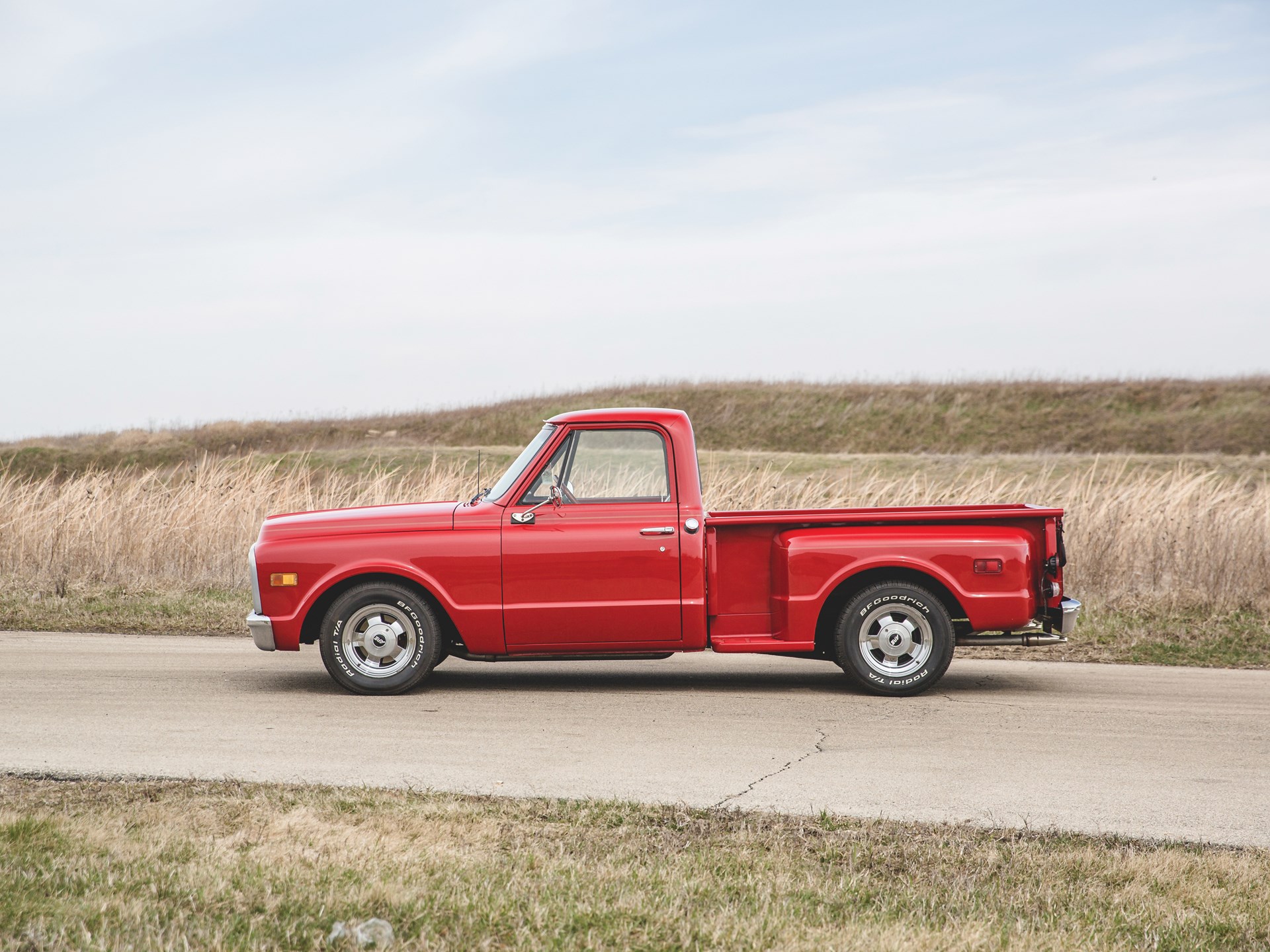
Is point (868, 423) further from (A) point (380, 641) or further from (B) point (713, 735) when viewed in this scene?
(B) point (713, 735)

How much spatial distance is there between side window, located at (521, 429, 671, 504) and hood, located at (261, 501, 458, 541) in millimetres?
660

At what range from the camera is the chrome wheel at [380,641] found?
8680 millimetres

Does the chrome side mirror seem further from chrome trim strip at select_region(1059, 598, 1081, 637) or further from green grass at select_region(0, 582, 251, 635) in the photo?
green grass at select_region(0, 582, 251, 635)

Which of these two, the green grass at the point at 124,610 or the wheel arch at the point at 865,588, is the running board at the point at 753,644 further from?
the green grass at the point at 124,610

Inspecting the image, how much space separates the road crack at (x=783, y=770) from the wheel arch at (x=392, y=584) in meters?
2.67

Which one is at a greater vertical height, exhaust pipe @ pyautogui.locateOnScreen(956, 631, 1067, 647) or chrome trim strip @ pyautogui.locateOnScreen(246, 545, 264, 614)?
chrome trim strip @ pyautogui.locateOnScreen(246, 545, 264, 614)

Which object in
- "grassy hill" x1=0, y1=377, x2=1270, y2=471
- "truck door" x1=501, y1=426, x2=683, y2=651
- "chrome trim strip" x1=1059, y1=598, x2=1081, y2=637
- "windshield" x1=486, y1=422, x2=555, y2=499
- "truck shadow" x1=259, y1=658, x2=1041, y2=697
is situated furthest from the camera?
"grassy hill" x1=0, y1=377, x2=1270, y2=471

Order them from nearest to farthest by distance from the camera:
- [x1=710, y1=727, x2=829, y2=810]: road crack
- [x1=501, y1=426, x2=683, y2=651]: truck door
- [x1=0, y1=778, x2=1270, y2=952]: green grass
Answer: [x1=0, y1=778, x2=1270, y2=952]: green grass < [x1=710, y1=727, x2=829, y2=810]: road crack < [x1=501, y1=426, x2=683, y2=651]: truck door

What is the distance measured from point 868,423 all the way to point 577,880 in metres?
59.8

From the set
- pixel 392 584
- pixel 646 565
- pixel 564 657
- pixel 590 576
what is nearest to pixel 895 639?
pixel 646 565

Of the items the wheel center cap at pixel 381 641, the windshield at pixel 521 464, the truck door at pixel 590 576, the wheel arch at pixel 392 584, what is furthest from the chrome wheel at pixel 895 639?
the wheel center cap at pixel 381 641

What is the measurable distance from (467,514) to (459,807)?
3220 millimetres

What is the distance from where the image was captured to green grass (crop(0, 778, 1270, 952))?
13.9ft

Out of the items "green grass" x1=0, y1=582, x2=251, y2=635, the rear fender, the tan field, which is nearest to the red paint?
the rear fender
